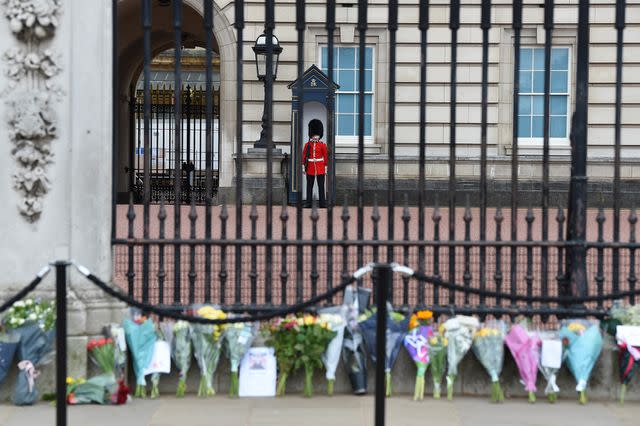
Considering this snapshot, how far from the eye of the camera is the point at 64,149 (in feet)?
24.1

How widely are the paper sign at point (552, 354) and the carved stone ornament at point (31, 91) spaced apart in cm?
341

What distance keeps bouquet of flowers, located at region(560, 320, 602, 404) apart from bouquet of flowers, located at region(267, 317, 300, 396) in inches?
70.0

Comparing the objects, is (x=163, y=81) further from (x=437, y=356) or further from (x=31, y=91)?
(x=437, y=356)

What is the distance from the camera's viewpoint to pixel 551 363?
725 cm

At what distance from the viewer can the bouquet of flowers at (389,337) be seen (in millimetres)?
7309

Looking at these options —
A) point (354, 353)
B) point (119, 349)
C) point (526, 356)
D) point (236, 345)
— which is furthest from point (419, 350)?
point (119, 349)

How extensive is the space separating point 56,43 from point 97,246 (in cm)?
134

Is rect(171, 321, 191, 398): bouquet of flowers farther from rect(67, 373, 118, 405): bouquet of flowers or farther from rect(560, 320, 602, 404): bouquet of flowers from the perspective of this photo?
rect(560, 320, 602, 404): bouquet of flowers

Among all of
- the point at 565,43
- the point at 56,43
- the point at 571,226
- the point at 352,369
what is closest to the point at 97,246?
the point at 56,43

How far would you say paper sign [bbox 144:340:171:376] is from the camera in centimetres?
732

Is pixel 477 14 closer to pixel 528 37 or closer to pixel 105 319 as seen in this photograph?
pixel 528 37

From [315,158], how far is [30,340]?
45.2ft

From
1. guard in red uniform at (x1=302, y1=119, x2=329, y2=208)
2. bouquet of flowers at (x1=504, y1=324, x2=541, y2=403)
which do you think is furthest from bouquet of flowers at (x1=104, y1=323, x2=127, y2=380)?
guard in red uniform at (x1=302, y1=119, x2=329, y2=208)

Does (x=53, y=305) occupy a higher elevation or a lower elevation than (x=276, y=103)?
lower
